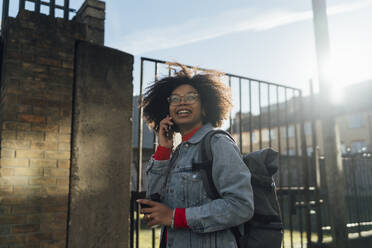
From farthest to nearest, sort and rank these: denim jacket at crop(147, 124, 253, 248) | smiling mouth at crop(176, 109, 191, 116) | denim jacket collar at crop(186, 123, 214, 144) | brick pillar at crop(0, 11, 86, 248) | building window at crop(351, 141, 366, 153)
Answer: building window at crop(351, 141, 366, 153) → brick pillar at crop(0, 11, 86, 248) → smiling mouth at crop(176, 109, 191, 116) → denim jacket collar at crop(186, 123, 214, 144) → denim jacket at crop(147, 124, 253, 248)

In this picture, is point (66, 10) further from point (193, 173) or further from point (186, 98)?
point (193, 173)

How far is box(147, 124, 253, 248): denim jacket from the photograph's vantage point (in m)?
1.51

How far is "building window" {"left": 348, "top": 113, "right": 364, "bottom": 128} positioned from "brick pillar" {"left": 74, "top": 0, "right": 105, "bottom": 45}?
3094 centimetres

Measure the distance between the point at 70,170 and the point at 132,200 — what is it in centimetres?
78

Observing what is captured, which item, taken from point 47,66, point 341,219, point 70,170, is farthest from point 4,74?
point 341,219

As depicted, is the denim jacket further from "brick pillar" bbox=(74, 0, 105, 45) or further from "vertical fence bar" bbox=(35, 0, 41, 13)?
"vertical fence bar" bbox=(35, 0, 41, 13)

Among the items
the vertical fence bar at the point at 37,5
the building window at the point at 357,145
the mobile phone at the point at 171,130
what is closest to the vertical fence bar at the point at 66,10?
the vertical fence bar at the point at 37,5

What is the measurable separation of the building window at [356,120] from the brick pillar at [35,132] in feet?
104

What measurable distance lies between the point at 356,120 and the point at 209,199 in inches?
1303

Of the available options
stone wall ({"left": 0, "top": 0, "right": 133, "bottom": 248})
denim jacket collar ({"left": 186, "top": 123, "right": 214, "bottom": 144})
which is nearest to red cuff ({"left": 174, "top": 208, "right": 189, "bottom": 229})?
denim jacket collar ({"left": 186, "top": 123, "right": 214, "bottom": 144})

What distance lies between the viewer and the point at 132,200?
3684mm

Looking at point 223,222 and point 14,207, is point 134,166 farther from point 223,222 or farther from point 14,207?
point 223,222

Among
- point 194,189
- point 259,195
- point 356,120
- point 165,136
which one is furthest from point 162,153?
point 356,120

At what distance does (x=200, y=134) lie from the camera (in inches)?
72.7
